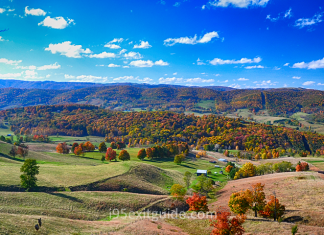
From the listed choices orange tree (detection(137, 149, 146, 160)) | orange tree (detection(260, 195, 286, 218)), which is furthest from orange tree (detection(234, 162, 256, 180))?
orange tree (detection(137, 149, 146, 160))

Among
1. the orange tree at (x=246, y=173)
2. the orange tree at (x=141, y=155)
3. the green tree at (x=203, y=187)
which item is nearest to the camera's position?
the green tree at (x=203, y=187)

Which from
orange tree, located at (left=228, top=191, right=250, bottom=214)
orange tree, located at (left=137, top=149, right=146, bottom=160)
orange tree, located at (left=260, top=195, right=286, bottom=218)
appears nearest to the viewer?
orange tree, located at (left=260, top=195, right=286, bottom=218)

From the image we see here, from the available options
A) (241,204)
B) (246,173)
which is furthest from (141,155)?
(241,204)

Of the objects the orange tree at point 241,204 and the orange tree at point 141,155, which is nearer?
the orange tree at point 241,204

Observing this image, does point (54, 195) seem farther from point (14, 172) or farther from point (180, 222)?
point (180, 222)

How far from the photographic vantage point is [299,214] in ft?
128

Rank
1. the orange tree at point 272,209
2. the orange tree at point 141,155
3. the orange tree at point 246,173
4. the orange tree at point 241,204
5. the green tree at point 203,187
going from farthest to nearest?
the orange tree at point 141,155 → the orange tree at point 246,173 → the green tree at point 203,187 → the orange tree at point 241,204 → the orange tree at point 272,209

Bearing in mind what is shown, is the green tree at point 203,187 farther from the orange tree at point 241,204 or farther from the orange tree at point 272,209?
the orange tree at point 272,209

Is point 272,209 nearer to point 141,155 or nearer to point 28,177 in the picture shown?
point 28,177

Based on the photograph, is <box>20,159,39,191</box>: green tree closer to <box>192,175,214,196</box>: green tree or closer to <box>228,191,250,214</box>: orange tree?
<box>192,175,214,196</box>: green tree

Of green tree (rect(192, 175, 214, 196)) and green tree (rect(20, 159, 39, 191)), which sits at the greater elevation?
green tree (rect(20, 159, 39, 191))

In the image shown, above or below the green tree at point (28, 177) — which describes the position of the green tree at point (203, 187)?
below

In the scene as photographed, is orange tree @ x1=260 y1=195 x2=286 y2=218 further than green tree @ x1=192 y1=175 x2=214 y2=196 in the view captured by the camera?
No

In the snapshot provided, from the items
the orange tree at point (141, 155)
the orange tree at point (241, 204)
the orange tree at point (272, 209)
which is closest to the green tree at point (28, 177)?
the orange tree at point (241, 204)
